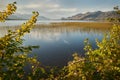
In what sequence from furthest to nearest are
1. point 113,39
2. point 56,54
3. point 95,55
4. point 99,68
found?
point 56,54 < point 113,39 < point 95,55 < point 99,68

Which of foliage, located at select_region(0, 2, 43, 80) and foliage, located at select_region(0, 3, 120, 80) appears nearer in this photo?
foliage, located at select_region(0, 2, 43, 80)

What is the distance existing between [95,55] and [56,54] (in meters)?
28.3

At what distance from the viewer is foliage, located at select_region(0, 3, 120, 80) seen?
779cm

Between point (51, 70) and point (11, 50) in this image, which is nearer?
point (11, 50)

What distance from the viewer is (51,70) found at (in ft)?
33.3

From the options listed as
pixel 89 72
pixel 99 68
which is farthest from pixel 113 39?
pixel 89 72

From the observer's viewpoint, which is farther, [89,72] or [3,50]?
[89,72]

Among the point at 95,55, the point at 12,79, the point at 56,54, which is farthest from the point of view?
the point at 56,54

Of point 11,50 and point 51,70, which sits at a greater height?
point 11,50

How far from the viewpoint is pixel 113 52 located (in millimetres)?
12625

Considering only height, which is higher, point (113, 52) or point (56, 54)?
point (113, 52)

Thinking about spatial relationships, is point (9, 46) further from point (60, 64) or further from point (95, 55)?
point (60, 64)

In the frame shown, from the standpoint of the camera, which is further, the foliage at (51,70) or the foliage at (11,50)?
the foliage at (51,70)

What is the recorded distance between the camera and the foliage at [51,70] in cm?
779
